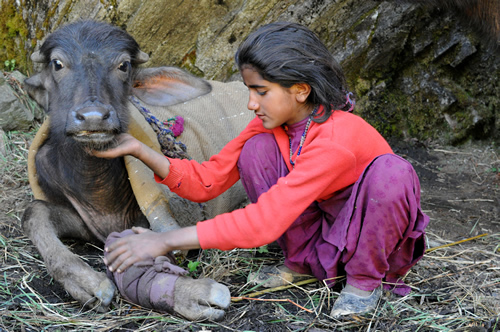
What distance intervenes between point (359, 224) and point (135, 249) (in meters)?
1.04

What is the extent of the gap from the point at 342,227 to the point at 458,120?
3687 millimetres

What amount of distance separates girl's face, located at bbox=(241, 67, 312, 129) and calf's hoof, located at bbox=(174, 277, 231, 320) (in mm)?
831

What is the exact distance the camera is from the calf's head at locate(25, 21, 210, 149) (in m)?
2.52

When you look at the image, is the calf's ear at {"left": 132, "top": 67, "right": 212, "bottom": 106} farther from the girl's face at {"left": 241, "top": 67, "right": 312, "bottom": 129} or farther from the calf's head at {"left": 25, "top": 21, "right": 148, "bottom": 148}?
the girl's face at {"left": 241, "top": 67, "right": 312, "bottom": 129}

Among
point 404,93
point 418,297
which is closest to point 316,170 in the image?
point 418,297

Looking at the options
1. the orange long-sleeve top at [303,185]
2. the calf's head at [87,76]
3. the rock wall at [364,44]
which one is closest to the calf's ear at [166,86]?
the calf's head at [87,76]

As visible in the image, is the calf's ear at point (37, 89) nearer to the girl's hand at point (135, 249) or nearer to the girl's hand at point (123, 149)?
the girl's hand at point (123, 149)

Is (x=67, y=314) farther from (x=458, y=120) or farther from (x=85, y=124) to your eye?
(x=458, y=120)

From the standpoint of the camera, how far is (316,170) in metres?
2.37

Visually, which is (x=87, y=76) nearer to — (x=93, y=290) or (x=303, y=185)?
(x=93, y=290)

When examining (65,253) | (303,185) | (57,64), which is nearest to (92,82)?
(57,64)

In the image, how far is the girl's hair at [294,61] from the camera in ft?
8.21

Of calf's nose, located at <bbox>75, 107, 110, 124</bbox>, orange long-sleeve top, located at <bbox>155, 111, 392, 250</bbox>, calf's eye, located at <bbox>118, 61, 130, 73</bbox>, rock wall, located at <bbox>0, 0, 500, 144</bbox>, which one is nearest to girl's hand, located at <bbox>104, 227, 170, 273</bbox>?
orange long-sleeve top, located at <bbox>155, 111, 392, 250</bbox>

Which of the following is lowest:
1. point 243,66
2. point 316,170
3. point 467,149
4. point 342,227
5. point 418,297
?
point 467,149
